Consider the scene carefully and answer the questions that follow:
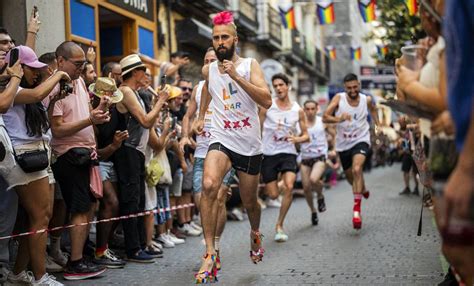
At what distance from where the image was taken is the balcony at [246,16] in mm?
21406

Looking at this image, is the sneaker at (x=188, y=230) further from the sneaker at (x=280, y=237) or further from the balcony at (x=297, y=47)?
the balcony at (x=297, y=47)

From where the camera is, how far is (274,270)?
254 inches

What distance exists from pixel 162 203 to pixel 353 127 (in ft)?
9.77

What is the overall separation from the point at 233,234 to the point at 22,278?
411cm

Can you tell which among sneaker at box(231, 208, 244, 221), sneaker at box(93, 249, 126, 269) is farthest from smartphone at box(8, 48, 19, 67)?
sneaker at box(231, 208, 244, 221)

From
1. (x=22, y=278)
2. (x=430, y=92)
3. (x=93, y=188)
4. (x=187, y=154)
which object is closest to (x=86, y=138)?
(x=93, y=188)

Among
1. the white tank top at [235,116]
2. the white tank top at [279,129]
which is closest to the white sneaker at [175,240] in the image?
the white tank top at [279,129]

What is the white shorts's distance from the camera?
5355 mm

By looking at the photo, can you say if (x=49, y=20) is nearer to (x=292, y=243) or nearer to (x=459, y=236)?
(x=292, y=243)

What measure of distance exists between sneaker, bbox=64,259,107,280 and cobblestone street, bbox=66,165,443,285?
13 centimetres

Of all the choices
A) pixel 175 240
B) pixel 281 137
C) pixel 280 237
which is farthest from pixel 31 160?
pixel 281 137

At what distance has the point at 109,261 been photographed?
6965 millimetres

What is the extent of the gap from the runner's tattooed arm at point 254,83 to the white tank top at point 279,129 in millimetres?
3635

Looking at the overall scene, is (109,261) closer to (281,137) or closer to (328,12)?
(281,137)
